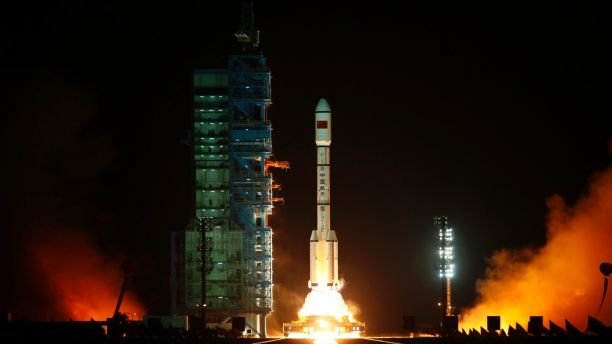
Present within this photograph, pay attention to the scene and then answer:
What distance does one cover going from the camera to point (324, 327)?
258ft

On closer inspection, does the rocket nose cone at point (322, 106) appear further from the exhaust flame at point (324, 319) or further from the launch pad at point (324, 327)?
the launch pad at point (324, 327)

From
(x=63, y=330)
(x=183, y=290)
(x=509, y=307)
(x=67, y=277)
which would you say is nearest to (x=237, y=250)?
(x=183, y=290)

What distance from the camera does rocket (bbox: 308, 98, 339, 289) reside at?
259ft

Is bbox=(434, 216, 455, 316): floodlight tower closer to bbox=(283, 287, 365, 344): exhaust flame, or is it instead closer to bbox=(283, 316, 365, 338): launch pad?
bbox=(283, 287, 365, 344): exhaust flame

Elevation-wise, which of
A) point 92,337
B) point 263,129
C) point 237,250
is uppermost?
point 263,129

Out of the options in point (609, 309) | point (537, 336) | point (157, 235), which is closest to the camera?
point (537, 336)

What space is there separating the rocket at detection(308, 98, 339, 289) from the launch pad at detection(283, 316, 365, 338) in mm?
1857

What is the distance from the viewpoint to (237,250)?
81.1 meters

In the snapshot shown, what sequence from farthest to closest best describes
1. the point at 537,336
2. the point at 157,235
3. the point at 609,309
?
the point at 157,235 → the point at 609,309 → the point at 537,336

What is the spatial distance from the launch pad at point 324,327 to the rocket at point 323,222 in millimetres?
1857

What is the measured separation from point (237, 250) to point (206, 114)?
694cm

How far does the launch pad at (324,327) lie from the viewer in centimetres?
7850

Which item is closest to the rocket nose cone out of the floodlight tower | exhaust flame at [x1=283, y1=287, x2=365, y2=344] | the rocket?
the rocket

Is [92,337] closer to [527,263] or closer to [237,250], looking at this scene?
[237,250]
